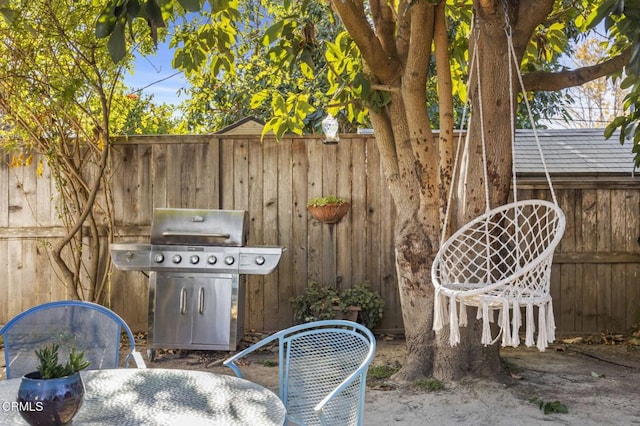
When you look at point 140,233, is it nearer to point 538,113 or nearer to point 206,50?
point 206,50

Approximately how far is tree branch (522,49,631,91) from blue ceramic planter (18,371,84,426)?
3240 millimetres

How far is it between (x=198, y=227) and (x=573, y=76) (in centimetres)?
277

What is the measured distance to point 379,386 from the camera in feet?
13.1

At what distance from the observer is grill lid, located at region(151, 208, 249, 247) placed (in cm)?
471

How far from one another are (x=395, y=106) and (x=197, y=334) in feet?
7.21

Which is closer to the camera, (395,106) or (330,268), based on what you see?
(395,106)

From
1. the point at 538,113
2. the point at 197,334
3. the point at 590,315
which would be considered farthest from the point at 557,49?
the point at 538,113

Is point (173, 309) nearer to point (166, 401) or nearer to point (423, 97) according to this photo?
point (423, 97)

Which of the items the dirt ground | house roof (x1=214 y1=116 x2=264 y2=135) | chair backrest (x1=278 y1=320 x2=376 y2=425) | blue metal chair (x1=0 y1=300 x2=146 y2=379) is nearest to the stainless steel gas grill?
the dirt ground

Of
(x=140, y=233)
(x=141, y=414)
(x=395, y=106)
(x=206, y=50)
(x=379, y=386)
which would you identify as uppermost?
(x=206, y=50)

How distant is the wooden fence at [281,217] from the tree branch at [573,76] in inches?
66.0

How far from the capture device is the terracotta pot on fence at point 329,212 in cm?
525

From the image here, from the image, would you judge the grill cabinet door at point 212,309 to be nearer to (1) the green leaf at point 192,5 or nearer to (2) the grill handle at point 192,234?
(2) the grill handle at point 192,234

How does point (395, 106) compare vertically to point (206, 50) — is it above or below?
below
